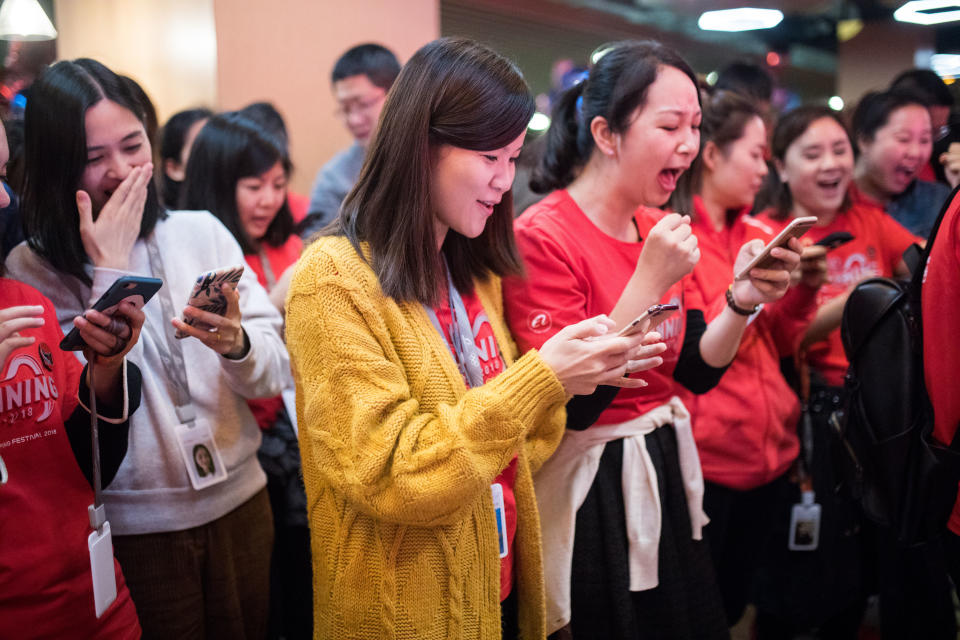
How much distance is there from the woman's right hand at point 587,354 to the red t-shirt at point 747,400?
898 millimetres

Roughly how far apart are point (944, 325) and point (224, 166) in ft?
6.62

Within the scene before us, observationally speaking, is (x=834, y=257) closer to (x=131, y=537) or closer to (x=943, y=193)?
(x=943, y=193)

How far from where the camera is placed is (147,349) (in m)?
1.72

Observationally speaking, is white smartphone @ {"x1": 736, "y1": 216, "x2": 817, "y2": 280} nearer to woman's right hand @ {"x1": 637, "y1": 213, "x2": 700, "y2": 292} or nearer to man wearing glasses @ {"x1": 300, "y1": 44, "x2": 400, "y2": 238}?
woman's right hand @ {"x1": 637, "y1": 213, "x2": 700, "y2": 292}

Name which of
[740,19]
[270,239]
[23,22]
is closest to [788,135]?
[270,239]

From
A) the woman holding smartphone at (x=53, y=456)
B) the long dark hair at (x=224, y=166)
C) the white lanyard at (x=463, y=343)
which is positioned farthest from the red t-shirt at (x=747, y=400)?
the woman holding smartphone at (x=53, y=456)

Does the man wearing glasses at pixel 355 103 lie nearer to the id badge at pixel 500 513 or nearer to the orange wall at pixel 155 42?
the orange wall at pixel 155 42

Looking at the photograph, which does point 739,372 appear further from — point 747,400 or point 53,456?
point 53,456

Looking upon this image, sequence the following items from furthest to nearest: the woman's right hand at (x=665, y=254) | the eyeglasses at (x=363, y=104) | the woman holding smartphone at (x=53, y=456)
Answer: the eyeglasses at (x=363, y=104), the woman's right hand at (x=665, y=254), the woman holding smartphone at (x=53, y=456)

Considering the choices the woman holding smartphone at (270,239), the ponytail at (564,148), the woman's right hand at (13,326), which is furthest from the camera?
the woman holding smartphone at (270,239)

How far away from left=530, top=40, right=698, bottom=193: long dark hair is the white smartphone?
1.41ft

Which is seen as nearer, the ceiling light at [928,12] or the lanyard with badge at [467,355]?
the lanyard with badge at [467,355]

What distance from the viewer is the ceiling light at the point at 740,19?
754cm

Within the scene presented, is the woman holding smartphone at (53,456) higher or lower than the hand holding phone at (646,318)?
lower
